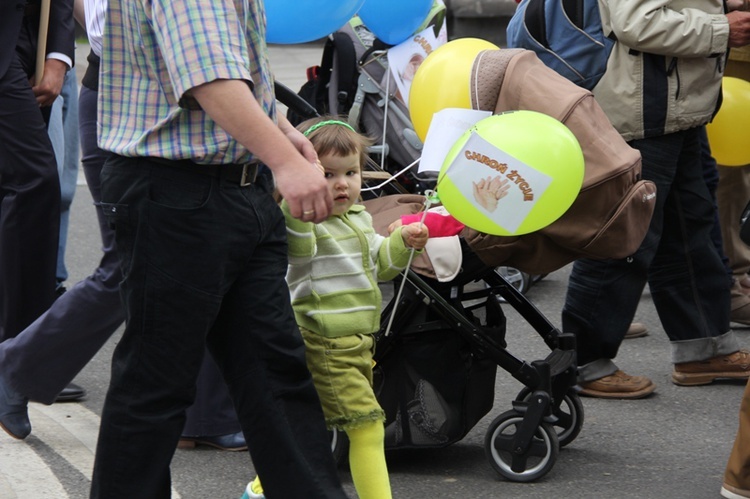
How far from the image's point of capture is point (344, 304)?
3.40 m

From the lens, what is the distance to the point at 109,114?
111 inches

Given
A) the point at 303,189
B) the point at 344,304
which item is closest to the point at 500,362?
the point at 344,304

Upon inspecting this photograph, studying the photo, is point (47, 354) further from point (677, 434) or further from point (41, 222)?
point (677, 434)

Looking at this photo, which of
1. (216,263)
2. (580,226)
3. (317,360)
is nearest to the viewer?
(216,263)

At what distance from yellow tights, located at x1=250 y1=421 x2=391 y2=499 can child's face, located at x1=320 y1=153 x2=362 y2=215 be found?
23.6 inches

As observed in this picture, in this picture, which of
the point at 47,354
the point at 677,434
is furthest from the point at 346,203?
the point at 677,434

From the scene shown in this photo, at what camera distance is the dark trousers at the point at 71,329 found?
4.17 metres

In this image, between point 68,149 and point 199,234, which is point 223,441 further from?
point 68,149

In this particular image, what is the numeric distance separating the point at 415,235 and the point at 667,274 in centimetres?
181

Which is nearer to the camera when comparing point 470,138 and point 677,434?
point 470,138

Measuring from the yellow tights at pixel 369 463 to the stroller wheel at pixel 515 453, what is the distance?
602 millimetres

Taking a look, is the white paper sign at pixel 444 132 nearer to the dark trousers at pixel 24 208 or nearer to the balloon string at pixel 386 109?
the dark trousers at pixel 24 208

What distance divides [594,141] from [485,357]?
0.74m

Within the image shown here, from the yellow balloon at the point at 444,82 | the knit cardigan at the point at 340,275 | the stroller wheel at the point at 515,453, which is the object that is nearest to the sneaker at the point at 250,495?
the knit cardigan at the point at 340,275
